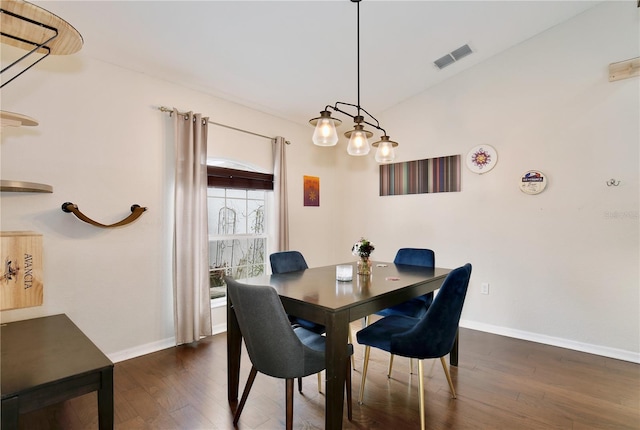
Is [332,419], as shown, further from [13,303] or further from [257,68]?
[257,68]

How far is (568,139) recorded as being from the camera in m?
3.13

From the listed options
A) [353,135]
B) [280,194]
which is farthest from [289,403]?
[280,194]

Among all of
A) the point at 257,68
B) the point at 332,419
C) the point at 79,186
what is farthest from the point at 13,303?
the point at 257,68

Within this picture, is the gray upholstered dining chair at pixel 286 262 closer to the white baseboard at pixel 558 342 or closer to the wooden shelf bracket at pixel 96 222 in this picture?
the wooden shelf bracket at pixel 96 222

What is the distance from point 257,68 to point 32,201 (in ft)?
7.01

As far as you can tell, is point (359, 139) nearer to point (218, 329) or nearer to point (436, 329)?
point (436, 329)

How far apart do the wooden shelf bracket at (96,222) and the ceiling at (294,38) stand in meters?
1.09

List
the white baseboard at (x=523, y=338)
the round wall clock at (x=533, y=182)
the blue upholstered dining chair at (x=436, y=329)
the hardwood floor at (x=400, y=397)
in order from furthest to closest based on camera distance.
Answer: the round wall clock at (x=533, y=182), the white baseboard at (x=523, y=338), the hardwood floor at (x=400, y=397), the blue upholstered dining chair at (x=436, y=329)

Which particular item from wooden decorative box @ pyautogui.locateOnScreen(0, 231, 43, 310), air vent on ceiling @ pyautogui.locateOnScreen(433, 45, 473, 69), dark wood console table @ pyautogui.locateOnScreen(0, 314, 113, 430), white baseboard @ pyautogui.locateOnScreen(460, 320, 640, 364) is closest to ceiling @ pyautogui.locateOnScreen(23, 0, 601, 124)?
air vent on ceiling @ pyautogui.locateOnScreen(433, 45, 473, 69)

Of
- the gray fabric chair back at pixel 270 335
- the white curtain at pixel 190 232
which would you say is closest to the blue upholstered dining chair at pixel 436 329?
the gray fabric chair back at pixel 270 335

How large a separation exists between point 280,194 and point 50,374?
2815mm

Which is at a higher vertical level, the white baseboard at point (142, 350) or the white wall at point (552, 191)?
the white wall at point (552, 191)

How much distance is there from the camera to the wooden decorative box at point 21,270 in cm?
198

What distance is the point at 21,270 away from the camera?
2.06m
